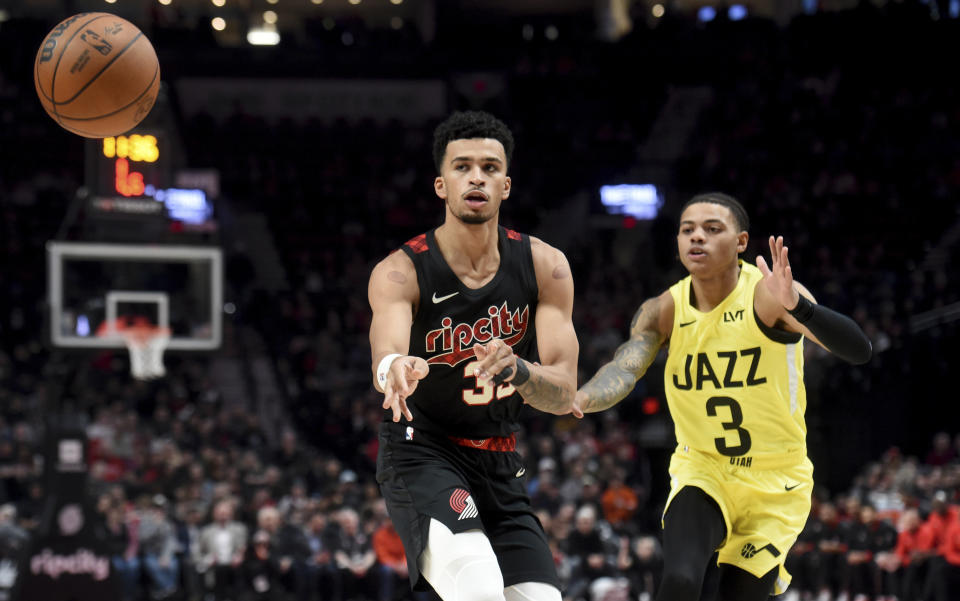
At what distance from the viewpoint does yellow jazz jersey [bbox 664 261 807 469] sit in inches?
225

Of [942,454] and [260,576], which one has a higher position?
[942,454]

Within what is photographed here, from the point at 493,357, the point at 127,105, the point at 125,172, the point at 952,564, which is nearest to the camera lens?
the point at 493,357

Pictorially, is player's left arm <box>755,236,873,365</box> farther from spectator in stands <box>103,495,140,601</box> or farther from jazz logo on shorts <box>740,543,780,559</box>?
spectator in stands <box>103,495,140,601</box>

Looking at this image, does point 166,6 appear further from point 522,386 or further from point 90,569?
point 522,386

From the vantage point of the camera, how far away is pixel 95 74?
6.75 m

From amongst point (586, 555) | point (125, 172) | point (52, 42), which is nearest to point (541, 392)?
point (52, 42)

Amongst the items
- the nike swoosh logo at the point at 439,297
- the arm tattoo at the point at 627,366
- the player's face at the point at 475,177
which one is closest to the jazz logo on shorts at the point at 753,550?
the arm tattoo at the point at 627,366

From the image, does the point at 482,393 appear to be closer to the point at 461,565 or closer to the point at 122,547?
the point at 461,565

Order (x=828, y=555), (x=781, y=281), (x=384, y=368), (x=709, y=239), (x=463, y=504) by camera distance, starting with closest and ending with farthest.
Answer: (x=384, y=368), (x=463, y=504), (x=781, y=281), (x=709, y=239), (x=828, y=555)

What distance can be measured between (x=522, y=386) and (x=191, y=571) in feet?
36.1

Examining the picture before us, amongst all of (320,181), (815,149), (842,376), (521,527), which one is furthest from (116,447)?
(815,149)

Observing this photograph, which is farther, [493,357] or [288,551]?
[288,551]

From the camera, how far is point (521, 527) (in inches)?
196

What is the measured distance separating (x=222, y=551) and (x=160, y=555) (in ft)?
2.49
